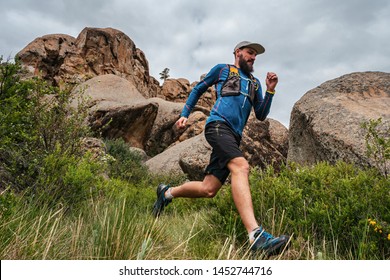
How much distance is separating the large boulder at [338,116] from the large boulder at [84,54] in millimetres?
29741

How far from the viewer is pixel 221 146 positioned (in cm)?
427

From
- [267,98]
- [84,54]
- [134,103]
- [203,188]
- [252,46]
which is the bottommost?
[203,188]

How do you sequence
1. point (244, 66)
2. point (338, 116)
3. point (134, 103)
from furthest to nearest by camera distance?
point (134, 103)
point (338, 116)
point (244, 66)

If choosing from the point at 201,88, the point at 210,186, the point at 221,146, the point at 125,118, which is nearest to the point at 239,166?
the point at 221,146

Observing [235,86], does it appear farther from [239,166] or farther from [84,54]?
[84,54]

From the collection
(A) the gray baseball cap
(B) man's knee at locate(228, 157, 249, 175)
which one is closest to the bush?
(B) man's knee at locate(228, 157, 249, 175)

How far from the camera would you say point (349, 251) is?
377cm

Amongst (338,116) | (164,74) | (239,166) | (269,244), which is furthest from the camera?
(164,74)

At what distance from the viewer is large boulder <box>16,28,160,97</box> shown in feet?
119

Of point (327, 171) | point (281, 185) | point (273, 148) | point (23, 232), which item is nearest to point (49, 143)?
point (23, 232)

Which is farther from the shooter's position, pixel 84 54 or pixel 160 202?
pixel 84 54

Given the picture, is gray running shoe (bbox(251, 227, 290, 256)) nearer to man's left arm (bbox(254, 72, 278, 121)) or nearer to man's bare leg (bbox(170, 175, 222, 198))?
man's bare leg (bbox(170, 175, 222, 198))

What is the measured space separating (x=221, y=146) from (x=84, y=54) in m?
36.1
